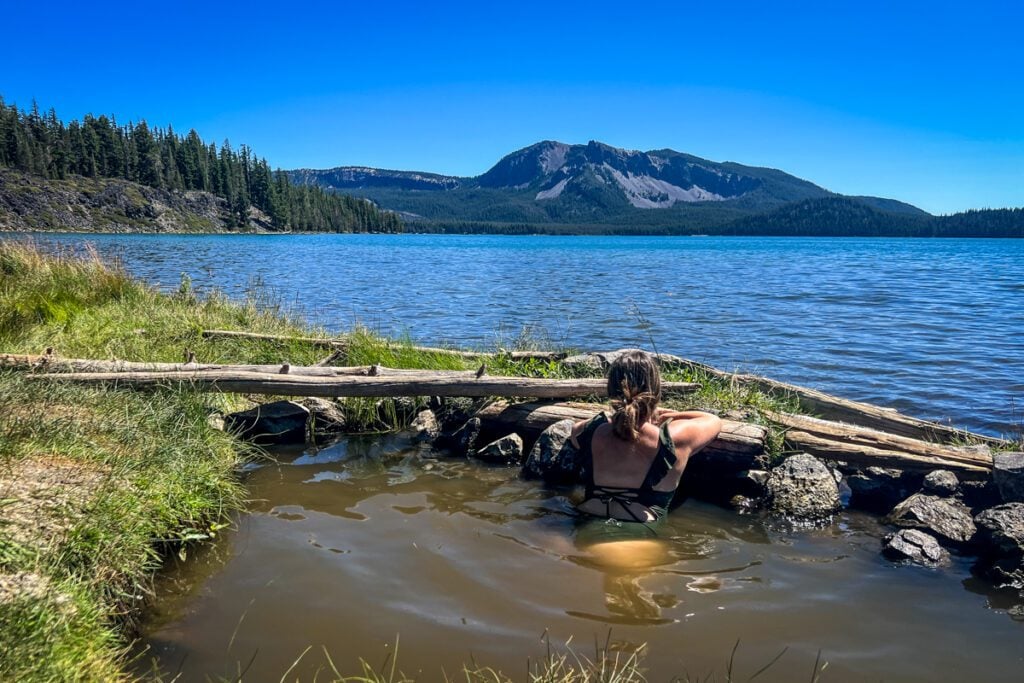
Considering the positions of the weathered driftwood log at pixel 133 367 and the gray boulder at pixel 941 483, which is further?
the weathered driftwood log at pixel 133 367

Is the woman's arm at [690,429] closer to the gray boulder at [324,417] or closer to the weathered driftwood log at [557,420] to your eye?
the weathered driftwood log at [557,420]

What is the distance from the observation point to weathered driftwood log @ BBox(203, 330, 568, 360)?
909 cm

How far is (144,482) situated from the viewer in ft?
15.4

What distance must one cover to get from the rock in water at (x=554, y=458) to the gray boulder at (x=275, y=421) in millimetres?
2837

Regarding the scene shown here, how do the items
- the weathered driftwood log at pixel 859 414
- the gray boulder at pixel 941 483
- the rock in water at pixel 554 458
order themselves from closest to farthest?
the gray boulder at pixel 941 483 → the rock in water at pixel 554 458 → the weathered driftwood log at pixel 859 414

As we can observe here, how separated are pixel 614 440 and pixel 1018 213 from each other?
198583 mm

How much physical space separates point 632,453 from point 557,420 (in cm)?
211

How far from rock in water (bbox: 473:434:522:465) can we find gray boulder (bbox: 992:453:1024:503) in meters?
4.33

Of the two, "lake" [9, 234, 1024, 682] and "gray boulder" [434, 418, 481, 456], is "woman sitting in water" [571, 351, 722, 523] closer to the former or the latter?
"lake" [9, 234, 1024, 682]

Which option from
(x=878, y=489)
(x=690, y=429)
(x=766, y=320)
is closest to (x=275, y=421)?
(x=690, y=429)

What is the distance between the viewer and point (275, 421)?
26.0 feet

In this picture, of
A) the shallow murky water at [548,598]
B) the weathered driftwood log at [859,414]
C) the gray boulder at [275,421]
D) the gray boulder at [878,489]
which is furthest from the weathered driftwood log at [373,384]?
the gray boulder at [878,489]

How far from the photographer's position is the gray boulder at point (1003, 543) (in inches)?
180

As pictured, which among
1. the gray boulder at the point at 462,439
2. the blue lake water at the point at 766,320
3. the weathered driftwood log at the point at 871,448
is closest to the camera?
the weathered driftwood log at the point at 871,448
